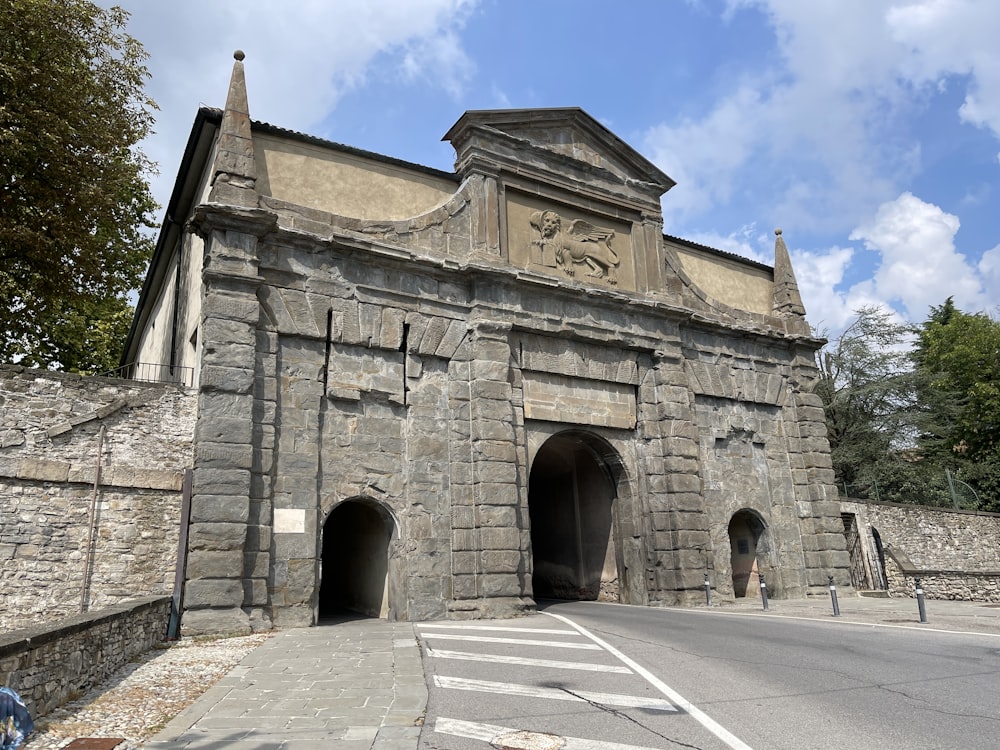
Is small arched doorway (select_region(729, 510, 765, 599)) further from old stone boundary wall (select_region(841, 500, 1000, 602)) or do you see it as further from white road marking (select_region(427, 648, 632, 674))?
white road marking (select_region(427, 648, 632, 674))

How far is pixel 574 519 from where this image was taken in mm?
18234

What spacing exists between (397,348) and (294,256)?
2483mm

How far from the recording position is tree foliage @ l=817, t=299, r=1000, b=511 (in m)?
28.0

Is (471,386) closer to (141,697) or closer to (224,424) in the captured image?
(224,424)

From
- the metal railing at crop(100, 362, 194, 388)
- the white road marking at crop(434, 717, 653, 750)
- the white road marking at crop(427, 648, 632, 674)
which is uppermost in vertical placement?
the metal railing at crop(100, 362, 194, 388)

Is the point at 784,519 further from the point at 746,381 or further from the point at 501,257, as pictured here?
the point at 501,257

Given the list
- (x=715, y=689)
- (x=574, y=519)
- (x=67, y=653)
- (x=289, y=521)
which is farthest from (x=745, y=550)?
(x=67, y=653)

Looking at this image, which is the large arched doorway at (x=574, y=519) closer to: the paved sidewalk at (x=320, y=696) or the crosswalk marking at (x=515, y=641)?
the crosswalk marking at (x=515, y=641)

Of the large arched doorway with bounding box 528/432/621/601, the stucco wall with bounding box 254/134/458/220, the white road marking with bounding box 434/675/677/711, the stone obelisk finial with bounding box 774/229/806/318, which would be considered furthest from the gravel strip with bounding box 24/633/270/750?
the stone obelisk finial with bounding box 774/229/806/318

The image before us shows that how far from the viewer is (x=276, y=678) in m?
7.20

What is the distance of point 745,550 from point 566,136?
11.3 metres

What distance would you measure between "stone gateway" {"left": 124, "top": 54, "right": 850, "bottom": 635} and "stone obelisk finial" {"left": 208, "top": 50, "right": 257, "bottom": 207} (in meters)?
0.05

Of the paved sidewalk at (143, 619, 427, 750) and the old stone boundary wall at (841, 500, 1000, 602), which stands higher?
the old stone boundary wall at (841, 500, 1000, 602)

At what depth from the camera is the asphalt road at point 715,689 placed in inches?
191
